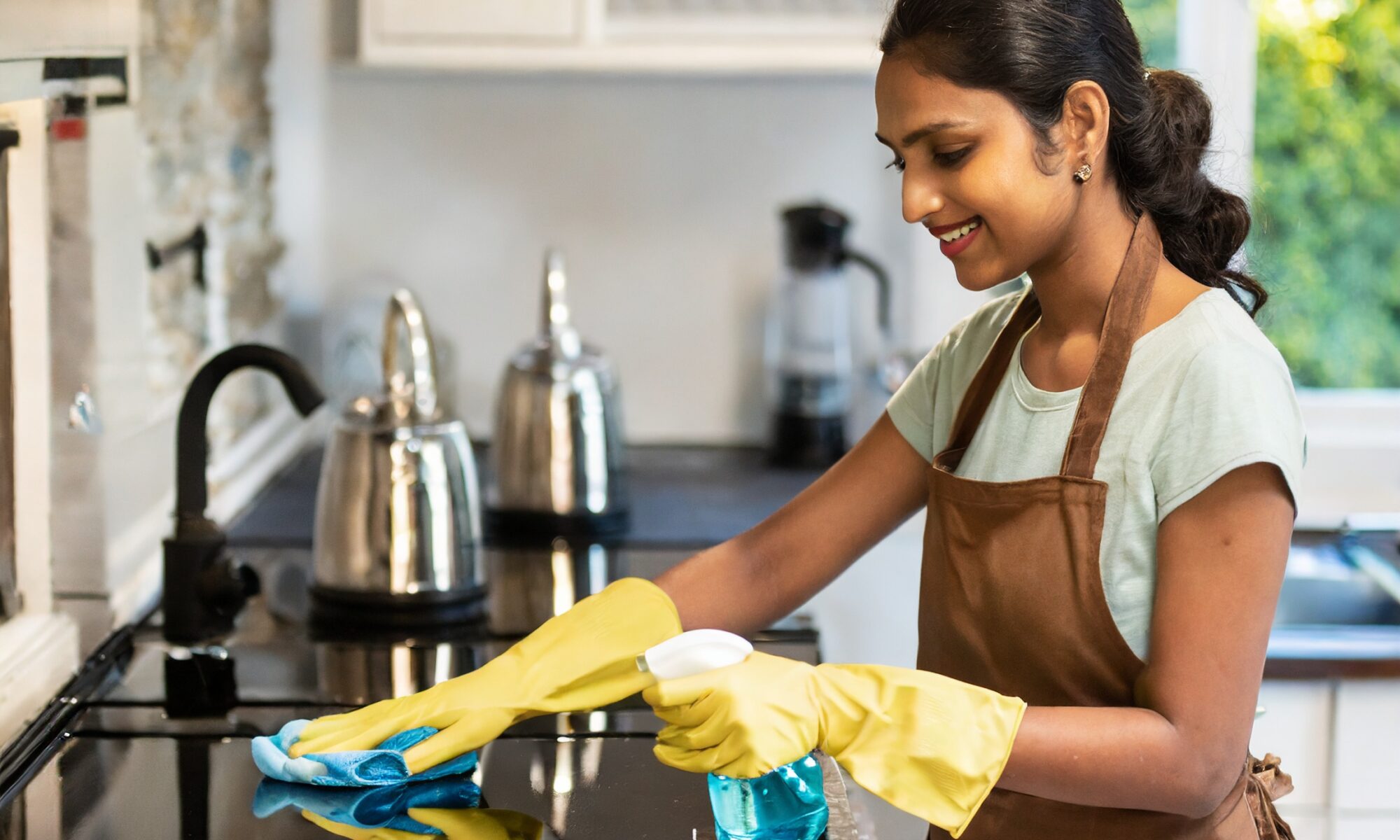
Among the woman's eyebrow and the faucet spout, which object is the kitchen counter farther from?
the woman's eyebrow

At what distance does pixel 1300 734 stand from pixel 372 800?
4.15 feet

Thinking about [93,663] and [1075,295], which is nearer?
[1075,295]

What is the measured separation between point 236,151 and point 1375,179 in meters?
2.49

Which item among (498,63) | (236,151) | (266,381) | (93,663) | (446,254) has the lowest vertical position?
(93,663)

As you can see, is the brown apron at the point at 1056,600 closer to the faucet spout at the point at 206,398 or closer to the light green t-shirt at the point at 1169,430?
the light green t-shirt at the point at 1169,430

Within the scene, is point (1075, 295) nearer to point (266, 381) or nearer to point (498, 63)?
point (498, 63)

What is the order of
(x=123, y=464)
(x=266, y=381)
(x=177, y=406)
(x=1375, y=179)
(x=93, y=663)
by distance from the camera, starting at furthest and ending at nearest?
(x=1375, y=179)
(x=266, y=381)
(x=177, y=406)
(x=123, y=464)
(x=93, y=663)

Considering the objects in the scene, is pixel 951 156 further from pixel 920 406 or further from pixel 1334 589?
pixel 1334 589

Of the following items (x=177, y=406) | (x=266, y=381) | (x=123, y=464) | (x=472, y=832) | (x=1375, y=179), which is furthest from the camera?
(x=1375, y=179)

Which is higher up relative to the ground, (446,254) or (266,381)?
(446,254)

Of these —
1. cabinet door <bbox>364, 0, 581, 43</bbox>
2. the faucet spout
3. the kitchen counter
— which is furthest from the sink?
the faucet spout

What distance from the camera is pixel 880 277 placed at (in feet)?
7.98

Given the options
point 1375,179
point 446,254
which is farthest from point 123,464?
point 1375,179

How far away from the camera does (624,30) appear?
7.23 ft
